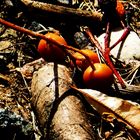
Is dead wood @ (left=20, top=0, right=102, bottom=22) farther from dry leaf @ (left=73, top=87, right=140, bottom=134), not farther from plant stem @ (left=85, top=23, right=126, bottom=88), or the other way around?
dry leaf @ (left=73, top=87, right=140, bottom=134)

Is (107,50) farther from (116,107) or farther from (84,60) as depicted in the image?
(116,107)

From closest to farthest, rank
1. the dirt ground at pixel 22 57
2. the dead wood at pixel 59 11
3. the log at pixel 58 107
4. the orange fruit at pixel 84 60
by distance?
the log at pixel 58 107 → the dirt ground at pixel 22 57 → the orange fruit at pixel 84 60 → the dead wood at pixel 59 11

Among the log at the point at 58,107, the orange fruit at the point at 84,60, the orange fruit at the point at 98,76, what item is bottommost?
the log at the point at 58,107

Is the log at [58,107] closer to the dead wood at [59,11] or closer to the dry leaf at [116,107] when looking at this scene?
the dry leaf at [116,107]

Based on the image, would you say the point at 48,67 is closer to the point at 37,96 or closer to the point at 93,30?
the point at 37,96

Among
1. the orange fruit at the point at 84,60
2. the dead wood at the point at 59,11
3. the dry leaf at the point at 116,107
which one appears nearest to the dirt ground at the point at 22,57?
the dead wood at the point at 59,11

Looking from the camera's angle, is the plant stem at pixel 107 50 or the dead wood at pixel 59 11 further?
the dead wood at pixel 59 11

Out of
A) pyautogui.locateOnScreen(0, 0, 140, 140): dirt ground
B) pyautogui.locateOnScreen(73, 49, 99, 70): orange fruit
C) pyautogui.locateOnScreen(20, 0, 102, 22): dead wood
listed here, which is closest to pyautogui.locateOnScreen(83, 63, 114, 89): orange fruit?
pyautogui.locateOnScreen(73, 49, 99, 70): orange fruit

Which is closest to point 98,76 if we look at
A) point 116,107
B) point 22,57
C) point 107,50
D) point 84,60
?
point 84,60
